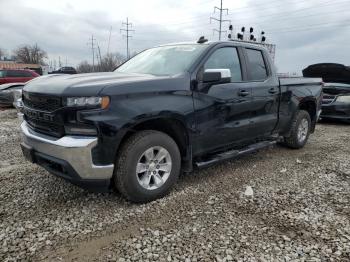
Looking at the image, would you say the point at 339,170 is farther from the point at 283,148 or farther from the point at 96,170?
the point at 96,170

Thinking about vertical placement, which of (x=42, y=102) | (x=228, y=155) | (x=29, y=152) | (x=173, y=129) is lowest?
(x=228, y=155)

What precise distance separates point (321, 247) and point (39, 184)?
3.36 m

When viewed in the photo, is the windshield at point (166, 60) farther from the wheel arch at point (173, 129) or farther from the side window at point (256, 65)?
the side window at point (256, 65)

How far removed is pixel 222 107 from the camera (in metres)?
4.41

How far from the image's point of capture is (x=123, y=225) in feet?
11.2

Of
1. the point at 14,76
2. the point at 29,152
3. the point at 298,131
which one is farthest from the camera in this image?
the point at 14,76

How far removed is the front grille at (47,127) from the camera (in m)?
3.42

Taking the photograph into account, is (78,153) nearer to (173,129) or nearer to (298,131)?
(173,129)

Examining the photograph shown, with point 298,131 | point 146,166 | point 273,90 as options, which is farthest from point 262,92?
point 146,166

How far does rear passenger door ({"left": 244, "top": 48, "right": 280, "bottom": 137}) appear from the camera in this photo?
5.04 m

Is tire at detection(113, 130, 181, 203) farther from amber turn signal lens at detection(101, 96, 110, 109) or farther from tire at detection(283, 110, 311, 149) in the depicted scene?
tire at detection(283, 110, 311, 149)

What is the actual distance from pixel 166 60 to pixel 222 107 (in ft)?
3.24

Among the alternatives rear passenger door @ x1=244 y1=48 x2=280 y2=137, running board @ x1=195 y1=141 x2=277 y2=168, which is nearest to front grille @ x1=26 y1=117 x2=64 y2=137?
running board @ x1=195 y1=141 x2=277 y2=168

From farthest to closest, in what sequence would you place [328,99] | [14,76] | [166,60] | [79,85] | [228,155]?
[14,76] → [328,99] → [228,155] → [166,60] → [79,85]
